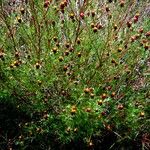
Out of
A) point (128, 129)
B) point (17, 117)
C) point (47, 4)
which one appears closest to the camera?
point (47, 4)

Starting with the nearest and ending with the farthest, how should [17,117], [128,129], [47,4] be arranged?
[47,4] → [128,129] → [17,117]

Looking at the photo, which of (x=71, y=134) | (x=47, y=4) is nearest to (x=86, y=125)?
(x=71, y=134)

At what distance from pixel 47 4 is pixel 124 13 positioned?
0.95 meters

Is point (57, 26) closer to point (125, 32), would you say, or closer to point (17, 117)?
point (125, 32)

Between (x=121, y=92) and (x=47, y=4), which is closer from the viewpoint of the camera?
(x=47, y=4)

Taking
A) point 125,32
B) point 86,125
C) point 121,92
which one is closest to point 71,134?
point 86,125

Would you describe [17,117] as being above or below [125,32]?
below

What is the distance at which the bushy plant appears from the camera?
2.97 m

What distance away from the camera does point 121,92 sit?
10.8 ft

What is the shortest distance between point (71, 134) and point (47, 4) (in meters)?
1.11

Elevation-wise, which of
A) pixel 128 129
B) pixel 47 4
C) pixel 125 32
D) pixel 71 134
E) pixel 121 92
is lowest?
pixel 71 134

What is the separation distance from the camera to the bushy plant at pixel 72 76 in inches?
117

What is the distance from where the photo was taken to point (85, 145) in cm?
322

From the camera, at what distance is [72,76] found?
124 inches
